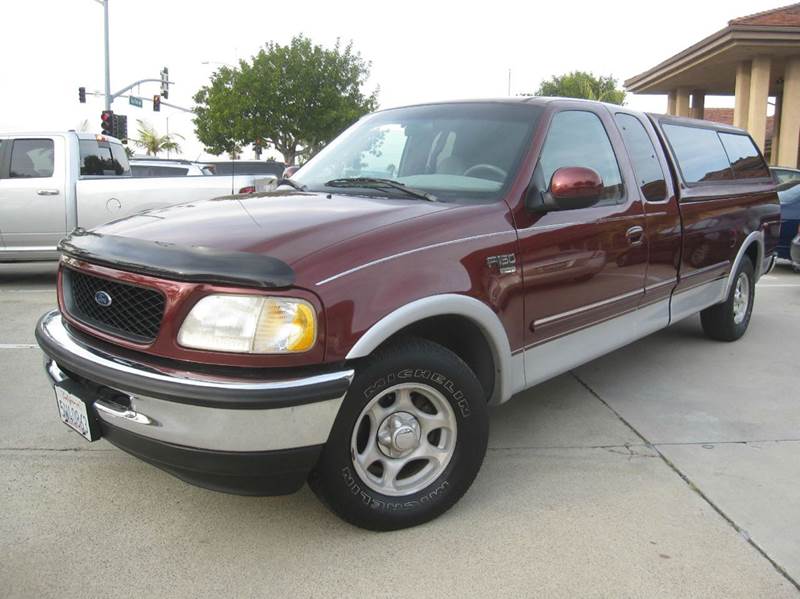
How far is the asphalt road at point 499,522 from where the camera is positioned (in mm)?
2504

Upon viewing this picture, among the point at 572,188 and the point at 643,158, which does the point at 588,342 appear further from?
the point at 643,158

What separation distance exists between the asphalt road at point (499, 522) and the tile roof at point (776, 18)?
16.0m

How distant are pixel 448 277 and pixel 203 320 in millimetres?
974

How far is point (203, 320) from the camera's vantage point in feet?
7.72

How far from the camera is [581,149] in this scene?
150 inches

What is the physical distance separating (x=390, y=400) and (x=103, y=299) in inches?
46.1

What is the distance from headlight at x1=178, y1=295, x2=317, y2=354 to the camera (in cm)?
233

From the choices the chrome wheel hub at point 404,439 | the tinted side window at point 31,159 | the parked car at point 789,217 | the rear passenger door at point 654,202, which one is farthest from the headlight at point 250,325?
the parked car at point 789,217

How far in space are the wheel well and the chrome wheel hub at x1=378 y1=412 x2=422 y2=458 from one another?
35cm

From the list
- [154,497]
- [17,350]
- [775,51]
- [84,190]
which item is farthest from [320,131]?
[154,497]

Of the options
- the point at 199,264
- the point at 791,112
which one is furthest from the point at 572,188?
the point at 791,112

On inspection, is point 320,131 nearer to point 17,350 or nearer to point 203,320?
point 17,350

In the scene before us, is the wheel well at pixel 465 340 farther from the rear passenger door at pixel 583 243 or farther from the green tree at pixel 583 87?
the green tree at pixel 583 87

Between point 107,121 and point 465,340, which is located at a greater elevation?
point 107,121
